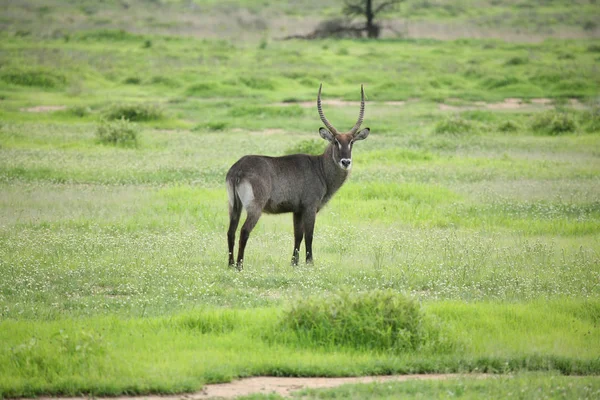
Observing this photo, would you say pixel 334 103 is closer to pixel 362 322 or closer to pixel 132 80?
pixel 132 80

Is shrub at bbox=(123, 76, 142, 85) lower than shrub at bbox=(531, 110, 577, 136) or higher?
higher

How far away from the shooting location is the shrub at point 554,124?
2336cm

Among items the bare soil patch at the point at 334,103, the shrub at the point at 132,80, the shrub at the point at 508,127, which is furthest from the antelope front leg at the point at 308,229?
the shrub at the point at 132,80

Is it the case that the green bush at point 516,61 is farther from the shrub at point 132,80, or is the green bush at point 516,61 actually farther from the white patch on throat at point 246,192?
the white patch on throat at point 246,192

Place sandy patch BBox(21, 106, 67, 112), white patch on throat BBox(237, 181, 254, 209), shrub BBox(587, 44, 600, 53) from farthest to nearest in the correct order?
1. shrub BBox(587, 44, 600, 53)
2. sandy patch BBox(21, 106, 67, 112)
3. white patch on throat BBox(237, 181, 254, 209)

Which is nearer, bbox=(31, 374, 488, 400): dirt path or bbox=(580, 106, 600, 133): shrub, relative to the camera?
bbox=(31, 374, 488, 400): dirt path

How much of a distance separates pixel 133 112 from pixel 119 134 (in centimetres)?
407

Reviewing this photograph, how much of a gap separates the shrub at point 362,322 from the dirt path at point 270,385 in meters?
0.53

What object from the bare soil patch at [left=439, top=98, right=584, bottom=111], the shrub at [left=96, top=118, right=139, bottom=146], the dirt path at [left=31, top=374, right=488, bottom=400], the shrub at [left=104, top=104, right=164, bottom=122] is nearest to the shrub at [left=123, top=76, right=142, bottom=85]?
the shrub at [left=104, top=104, right=164, bottom=122]

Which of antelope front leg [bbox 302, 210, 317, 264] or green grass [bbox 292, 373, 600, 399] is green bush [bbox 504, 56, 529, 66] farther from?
green grass [bbox 292, 373, 600, 399]

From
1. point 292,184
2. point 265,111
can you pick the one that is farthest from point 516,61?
point 292,184

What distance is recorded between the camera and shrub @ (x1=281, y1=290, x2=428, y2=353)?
24.7 ft

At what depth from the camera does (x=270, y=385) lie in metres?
6.69

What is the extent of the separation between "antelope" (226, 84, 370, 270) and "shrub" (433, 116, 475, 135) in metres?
12.3
